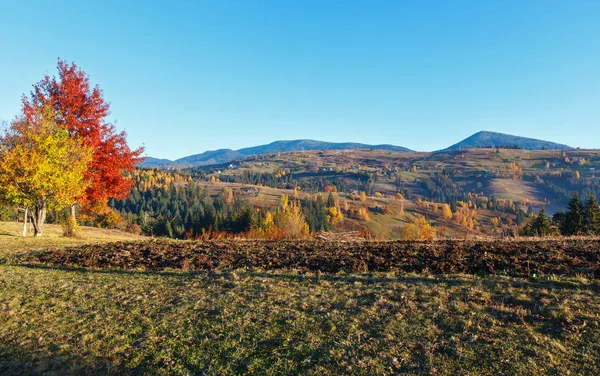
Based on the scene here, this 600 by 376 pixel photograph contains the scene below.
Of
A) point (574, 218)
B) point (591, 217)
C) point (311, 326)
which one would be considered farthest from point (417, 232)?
point (311, 326)

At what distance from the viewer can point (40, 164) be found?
→ 20859 millimetres

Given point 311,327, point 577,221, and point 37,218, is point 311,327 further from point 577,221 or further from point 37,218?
point 577,221

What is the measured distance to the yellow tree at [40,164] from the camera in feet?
68.5

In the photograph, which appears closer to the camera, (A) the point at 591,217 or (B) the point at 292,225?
(A) the point at 591,217

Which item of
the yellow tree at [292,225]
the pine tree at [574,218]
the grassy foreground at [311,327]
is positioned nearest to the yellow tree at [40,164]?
the grassy foreground at [311,327]

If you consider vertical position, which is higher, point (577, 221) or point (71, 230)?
point (71, 230)

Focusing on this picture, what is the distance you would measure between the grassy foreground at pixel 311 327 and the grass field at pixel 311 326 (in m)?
0.03

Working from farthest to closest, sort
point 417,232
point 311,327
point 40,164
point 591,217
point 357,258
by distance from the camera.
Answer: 1. point 417,232
2. point 591,217
3. point 40,164
4. point 357,258
5. point 311,327

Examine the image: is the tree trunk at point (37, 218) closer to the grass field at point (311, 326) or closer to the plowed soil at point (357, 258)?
the plowed soil at point (357, 258)

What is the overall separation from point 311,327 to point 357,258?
21.7 feet

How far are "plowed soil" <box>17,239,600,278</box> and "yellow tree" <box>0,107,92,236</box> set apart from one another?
6.10m

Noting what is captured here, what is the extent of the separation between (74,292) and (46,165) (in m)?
14.4

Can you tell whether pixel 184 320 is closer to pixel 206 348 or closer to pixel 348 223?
pixel 206 348

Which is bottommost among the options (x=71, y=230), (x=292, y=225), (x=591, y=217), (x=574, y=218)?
(x=292, y=225)
